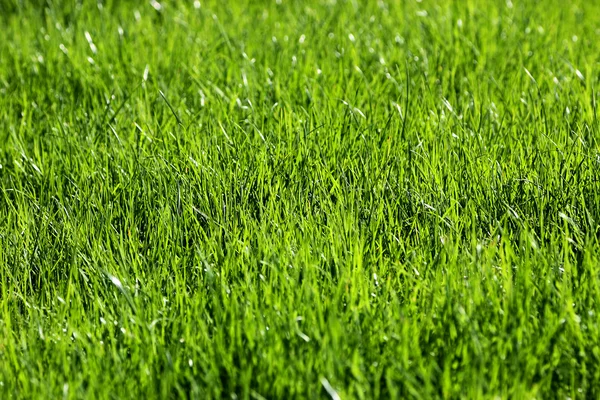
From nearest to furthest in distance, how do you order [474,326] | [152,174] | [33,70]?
[474,326]
[152,174]
[33,70]

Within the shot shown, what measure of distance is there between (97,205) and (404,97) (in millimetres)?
1335

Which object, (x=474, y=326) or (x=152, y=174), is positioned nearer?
(x=474, y=326)

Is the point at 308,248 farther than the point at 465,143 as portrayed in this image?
No

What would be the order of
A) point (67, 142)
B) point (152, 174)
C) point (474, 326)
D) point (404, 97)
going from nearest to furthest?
point (474, 326), point (152, 174), point (67, 142), point (404, 97)

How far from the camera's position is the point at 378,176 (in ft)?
8.83

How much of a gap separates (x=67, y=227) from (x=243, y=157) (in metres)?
0.64

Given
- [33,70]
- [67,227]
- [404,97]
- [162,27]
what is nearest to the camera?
[67,227]

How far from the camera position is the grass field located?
6.34 feet

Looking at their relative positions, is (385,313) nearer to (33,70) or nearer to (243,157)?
(243,157)

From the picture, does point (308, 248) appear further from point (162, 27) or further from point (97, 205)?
point (162, 27)

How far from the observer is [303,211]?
262cm

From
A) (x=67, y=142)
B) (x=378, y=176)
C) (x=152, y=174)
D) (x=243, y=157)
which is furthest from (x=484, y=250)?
(x=67, y=142)

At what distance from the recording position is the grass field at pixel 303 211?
1.93 m

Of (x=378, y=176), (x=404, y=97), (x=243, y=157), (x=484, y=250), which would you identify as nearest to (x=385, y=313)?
(x=484, y=250)
